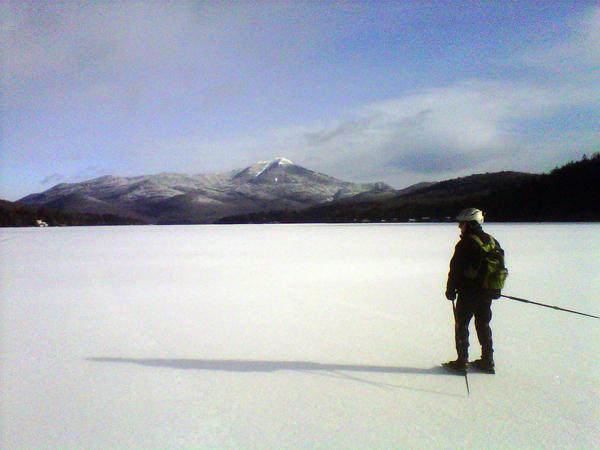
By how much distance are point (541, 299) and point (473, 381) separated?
13.1ft

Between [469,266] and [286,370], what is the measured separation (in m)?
2.04

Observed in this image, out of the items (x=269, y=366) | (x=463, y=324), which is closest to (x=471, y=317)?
(x=463, y=324)

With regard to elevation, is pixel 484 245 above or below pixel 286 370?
above

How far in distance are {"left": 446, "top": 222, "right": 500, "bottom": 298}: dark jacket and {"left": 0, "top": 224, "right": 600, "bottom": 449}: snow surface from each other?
85 centimetres

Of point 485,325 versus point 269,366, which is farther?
point 269,366

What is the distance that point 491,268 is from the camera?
12.5ft

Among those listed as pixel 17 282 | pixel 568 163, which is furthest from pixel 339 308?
pixel 568 163

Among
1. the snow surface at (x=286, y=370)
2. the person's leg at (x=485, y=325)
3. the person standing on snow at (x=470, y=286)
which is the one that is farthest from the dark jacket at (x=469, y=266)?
the snow surface at (x=286, y=370)

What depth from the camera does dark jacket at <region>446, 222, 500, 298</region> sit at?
384cm

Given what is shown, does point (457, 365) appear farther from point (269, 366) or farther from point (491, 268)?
point (269, 366)

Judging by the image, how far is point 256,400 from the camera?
3.52 metres

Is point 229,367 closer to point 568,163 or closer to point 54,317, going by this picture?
point 54,317

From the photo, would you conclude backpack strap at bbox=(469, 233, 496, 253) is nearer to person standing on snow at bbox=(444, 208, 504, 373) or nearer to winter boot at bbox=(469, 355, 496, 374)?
person standing on snow at bbox=(444, 208, 504, 373)

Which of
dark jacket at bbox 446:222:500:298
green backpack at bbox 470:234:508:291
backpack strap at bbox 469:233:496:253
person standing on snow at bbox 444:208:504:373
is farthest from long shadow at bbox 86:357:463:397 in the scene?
backpack strap at bbox 469:233:496:253
